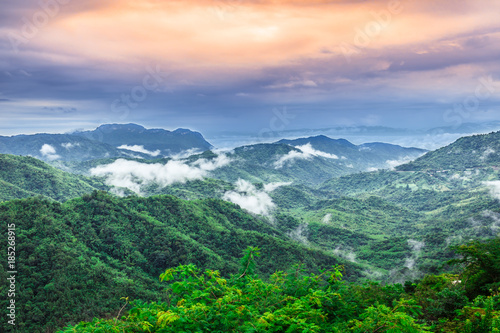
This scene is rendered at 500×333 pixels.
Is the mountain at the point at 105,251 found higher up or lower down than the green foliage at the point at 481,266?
lower down

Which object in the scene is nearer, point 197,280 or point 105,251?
point 197,280

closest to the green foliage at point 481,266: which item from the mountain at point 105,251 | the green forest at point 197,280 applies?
the green forest at point 197,280

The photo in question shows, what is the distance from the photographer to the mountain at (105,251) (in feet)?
274

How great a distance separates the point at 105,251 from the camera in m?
120

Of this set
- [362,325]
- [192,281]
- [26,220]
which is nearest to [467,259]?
[362,325]

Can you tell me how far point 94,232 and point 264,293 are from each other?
132623 millimetres

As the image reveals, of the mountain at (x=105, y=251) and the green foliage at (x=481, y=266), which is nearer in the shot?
the green foliage at (x=481, y=266)

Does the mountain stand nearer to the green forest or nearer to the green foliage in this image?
the green forest

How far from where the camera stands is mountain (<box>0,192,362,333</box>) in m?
83.4

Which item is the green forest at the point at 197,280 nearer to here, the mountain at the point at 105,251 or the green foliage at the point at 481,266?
the green foliage at the point at 481,266

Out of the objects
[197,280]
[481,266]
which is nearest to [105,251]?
[197,280]

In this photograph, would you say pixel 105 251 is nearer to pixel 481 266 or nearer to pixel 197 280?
pixel 197 280

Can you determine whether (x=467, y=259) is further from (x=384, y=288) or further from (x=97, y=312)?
(x=97, y=312)

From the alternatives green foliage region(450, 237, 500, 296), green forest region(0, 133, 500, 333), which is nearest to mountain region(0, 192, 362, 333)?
green forest region(0, 133, 500, 333)
